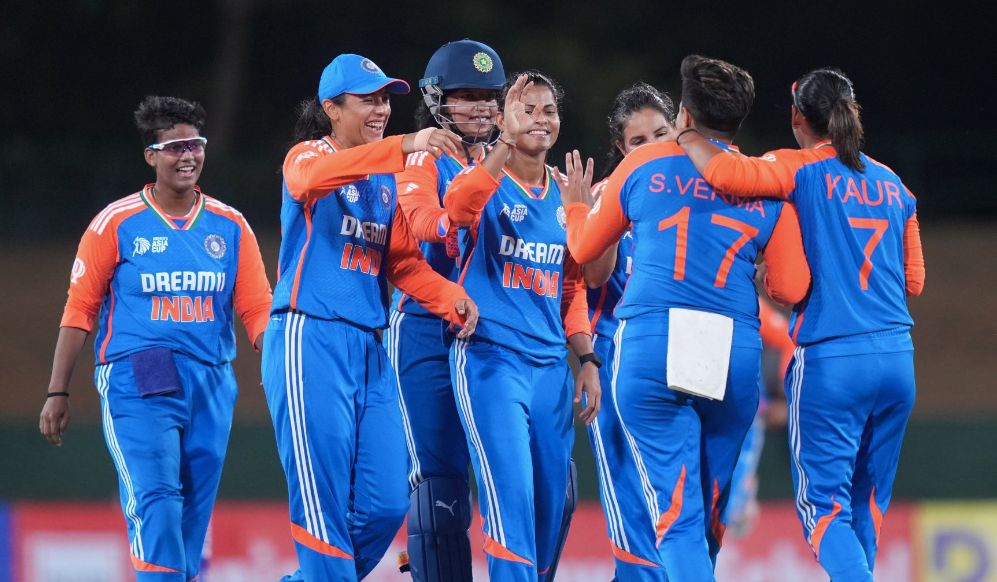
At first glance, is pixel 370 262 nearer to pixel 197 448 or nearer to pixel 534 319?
pixel 534 319

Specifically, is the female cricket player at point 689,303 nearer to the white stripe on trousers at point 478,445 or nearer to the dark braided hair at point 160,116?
the white stripe on trousers at point 478,445

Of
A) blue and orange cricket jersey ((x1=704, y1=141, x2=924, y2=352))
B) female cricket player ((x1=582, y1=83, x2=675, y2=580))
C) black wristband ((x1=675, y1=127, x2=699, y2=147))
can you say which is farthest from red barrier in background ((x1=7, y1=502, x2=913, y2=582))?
black wristband ((x1=675, y1=127, x2=699, y2=147))

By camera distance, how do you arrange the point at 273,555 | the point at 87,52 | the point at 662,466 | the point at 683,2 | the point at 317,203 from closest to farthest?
the point at 662,466
the point at 317,203
the point at 273,555
the point at 87,52
the point at 683,2

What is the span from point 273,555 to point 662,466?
484 centimetres

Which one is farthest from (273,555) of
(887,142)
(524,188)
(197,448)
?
(887,142)

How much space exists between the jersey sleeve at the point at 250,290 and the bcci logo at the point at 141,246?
1.43 ft

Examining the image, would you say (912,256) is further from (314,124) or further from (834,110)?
(314,124)

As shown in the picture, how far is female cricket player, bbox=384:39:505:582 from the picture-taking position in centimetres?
477

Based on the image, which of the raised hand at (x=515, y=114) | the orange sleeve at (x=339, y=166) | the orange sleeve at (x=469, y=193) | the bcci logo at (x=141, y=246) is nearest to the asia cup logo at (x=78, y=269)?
the bcci logo at (x=141, y=246)

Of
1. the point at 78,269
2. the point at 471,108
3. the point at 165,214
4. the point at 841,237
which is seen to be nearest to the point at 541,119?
the point at 471,108

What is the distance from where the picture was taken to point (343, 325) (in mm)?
4379

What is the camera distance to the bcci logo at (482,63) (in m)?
4.83

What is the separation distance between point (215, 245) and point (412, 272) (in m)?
1.08

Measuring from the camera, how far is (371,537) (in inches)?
176
